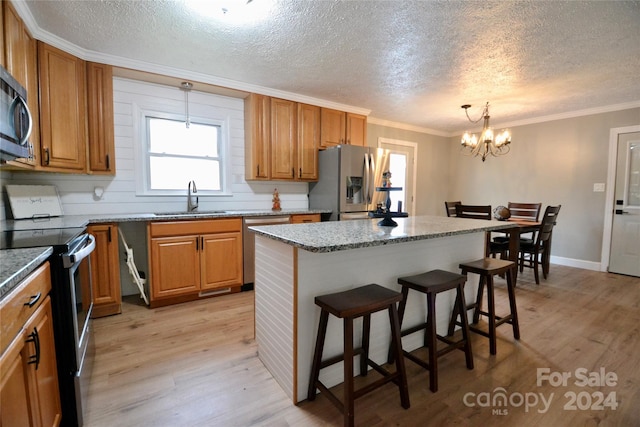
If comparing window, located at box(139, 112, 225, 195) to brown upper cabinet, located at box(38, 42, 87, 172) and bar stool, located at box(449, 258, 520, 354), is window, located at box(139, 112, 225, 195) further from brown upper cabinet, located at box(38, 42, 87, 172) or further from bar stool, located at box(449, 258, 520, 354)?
bar stool, located at box(449, 258, 520, 354)

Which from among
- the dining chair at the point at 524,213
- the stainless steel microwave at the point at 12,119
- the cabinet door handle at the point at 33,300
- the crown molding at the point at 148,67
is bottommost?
the cabinet door handle at the point at 33,300

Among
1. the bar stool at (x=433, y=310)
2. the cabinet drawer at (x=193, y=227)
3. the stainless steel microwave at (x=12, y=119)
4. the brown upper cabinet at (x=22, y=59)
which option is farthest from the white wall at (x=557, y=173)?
the stainless steel microwave at (x=12, y=119)

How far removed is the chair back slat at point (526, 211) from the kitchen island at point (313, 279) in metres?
2.70

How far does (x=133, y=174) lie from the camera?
3.16 metres

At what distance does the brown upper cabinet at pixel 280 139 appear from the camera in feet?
11.9

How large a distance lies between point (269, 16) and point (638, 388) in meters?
3.39

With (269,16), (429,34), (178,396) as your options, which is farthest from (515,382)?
(269,16)

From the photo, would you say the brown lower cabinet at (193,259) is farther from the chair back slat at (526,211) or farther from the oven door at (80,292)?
the chair back slat at (526,211)

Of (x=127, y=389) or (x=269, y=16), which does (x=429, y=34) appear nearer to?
(x=269, y=16)

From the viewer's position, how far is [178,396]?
1661 millimetres

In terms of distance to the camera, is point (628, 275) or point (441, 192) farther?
point (441, 192)

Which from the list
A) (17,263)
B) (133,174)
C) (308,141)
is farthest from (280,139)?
(17,263)

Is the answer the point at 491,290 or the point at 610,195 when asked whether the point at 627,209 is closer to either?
the point at 610,195

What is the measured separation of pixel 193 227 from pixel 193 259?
33 centimetres
